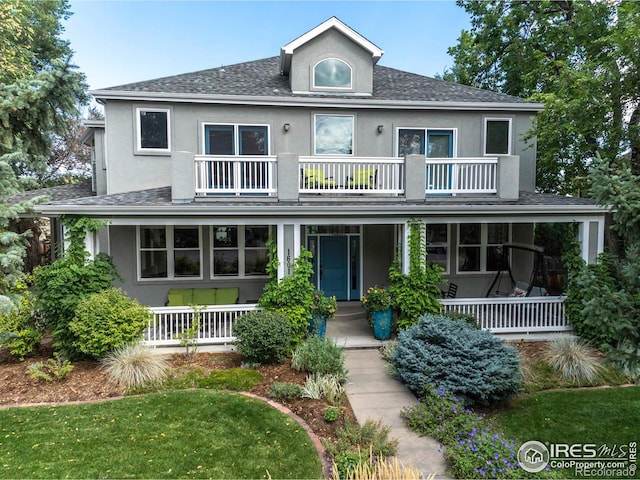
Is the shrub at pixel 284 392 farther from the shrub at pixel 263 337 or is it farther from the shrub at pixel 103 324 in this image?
the shrub at pixel 103 324

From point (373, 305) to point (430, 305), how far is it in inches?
52.0

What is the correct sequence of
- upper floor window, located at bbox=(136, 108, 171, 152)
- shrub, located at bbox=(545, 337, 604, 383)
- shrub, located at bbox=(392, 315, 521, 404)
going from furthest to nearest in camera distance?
upper floor window, located at bbox=(136, 108, 171, 152) < shrub, located at bbox=(545, 337, 604, 383) < shrub, located at bbox=(392, 315, 521, 404)

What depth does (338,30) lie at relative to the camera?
11289 millimetres

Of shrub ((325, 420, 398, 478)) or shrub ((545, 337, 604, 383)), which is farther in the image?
shrub ((545, 337, 604, 383))

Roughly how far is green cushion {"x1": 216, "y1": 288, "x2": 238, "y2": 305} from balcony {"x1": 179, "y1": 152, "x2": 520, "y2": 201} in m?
3.01

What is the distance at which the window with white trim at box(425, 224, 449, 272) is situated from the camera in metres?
11.9

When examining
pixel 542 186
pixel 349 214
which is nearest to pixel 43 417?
pixel 349 214

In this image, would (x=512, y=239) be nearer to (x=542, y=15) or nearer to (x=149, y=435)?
(x=542, y=15)

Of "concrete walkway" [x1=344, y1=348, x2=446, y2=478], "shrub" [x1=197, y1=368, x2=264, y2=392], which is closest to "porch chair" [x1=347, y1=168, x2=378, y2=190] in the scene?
"concrete walkway" [x1=344, y1=348, x2=446, y2=478]

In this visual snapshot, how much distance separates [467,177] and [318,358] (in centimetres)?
642

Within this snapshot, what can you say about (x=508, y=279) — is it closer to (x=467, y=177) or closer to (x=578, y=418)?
(x=467, y=177)

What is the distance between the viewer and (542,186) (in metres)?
18.0

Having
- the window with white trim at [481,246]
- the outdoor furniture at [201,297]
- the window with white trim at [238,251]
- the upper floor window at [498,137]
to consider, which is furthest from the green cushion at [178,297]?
the upper floor window at [498,137]

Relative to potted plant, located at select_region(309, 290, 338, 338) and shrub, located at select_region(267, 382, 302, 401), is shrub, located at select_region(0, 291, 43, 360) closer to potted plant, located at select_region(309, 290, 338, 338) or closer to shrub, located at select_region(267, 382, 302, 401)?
shrub, located at select_region(267, 382, 302, 401)
